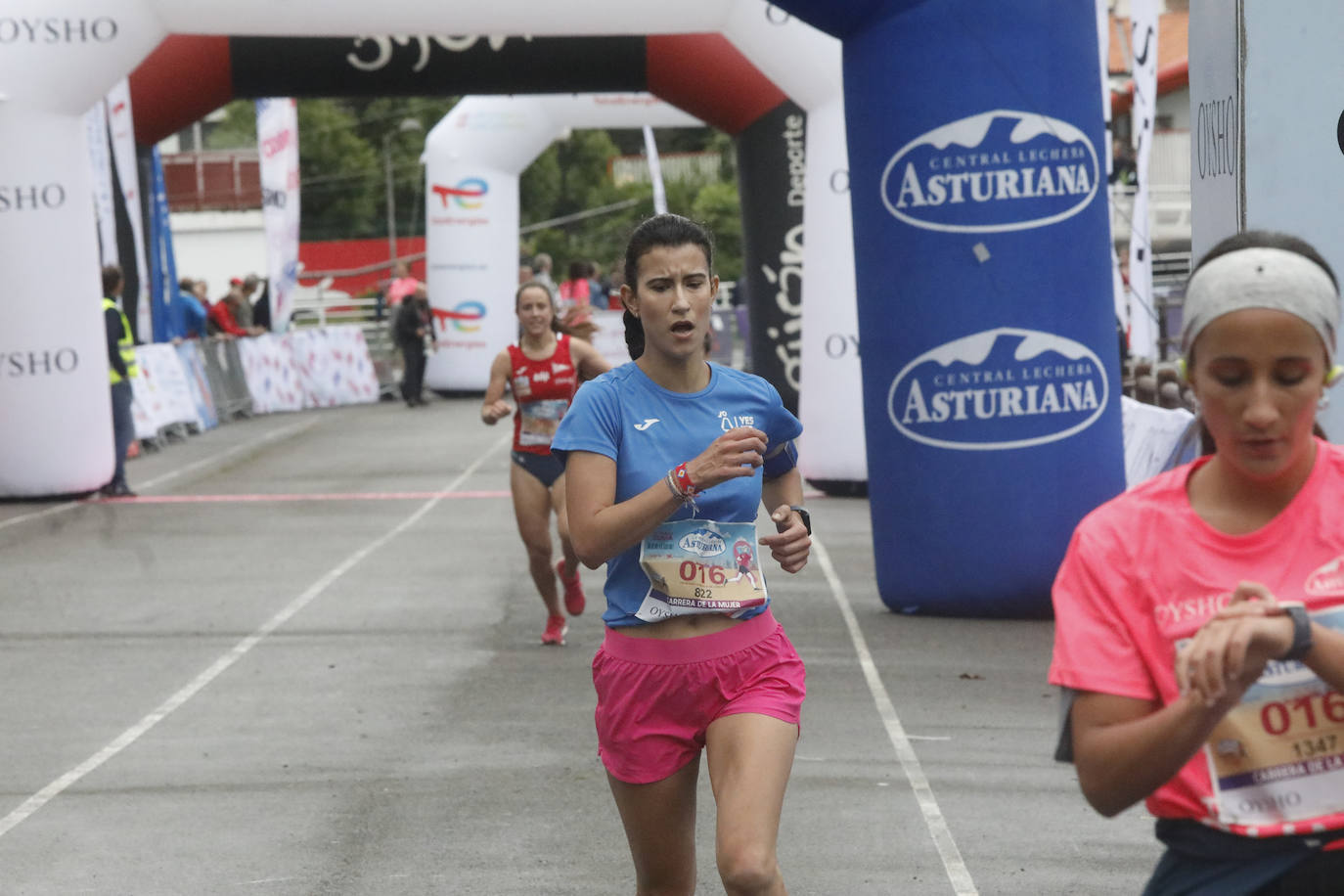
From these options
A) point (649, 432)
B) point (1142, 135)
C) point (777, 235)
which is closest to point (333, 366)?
point (777, 235)

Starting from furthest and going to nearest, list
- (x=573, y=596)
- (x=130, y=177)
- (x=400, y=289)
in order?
(x=400, y=289) → (x=130, y=177) → (x=573, y=596)

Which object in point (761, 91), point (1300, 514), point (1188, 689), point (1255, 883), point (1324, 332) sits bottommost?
point (1255, 883)

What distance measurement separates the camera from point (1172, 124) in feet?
157

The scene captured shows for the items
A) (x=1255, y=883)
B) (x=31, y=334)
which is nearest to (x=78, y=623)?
(x=31, y=334)

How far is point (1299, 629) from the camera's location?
6.34 feet

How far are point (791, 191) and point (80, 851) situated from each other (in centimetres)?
1074

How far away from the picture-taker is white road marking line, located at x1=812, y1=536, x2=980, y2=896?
5344 millimetres

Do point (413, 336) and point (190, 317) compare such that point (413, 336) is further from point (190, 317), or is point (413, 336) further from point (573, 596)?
point (573, 596)

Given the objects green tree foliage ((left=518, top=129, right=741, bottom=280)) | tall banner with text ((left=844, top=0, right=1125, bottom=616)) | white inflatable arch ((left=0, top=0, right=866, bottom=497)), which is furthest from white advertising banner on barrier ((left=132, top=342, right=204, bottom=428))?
green tree foliage ((left=518, top=129, right=741, bottom=280))

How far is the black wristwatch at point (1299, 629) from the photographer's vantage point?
1.93 meters

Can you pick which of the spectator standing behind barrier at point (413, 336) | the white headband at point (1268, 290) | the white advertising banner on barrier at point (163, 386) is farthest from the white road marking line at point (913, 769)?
the spectator standing behind barrier at point (413, 336)

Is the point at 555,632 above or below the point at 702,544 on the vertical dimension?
below

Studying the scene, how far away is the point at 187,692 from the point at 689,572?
15.7ft

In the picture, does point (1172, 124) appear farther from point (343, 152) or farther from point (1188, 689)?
point (1188, 689)
